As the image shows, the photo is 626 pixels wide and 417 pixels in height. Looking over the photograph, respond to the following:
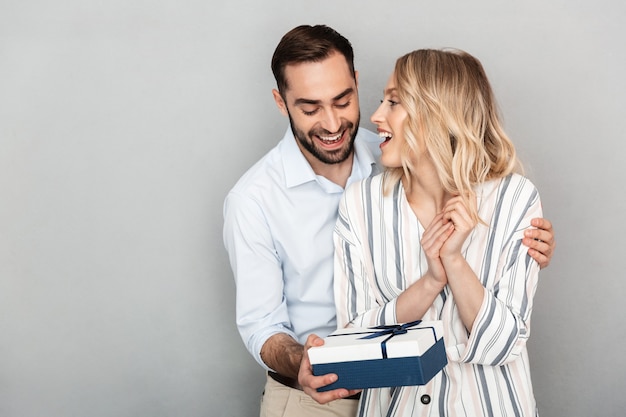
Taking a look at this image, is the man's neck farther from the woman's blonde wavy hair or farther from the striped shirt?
the woman's blonde wavy hair

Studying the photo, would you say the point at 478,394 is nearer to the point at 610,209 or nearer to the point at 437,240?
the point at 437,240

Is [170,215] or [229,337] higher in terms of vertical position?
[170,215]

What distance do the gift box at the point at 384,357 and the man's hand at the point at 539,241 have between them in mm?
300

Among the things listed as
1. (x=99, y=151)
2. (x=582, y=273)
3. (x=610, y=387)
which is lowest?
(x=610, y=387)

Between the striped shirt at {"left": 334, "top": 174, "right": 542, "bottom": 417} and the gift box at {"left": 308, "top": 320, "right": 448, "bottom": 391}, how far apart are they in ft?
0.50

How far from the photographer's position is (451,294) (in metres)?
1.79

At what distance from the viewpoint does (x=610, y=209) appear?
2326mm

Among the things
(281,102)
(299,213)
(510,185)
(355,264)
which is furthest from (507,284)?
(281,102)

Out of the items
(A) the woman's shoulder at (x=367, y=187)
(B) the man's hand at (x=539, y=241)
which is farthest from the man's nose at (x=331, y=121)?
(B) the man's hand at (x=539, y=241)

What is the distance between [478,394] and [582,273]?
808mm

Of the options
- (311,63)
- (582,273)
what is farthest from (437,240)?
(582,273)

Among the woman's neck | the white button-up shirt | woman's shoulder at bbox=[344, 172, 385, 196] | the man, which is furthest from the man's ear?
the woman's neck

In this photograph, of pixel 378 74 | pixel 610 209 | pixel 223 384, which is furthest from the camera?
pixel 223 384

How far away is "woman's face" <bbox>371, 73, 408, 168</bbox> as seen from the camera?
73.3 inches
